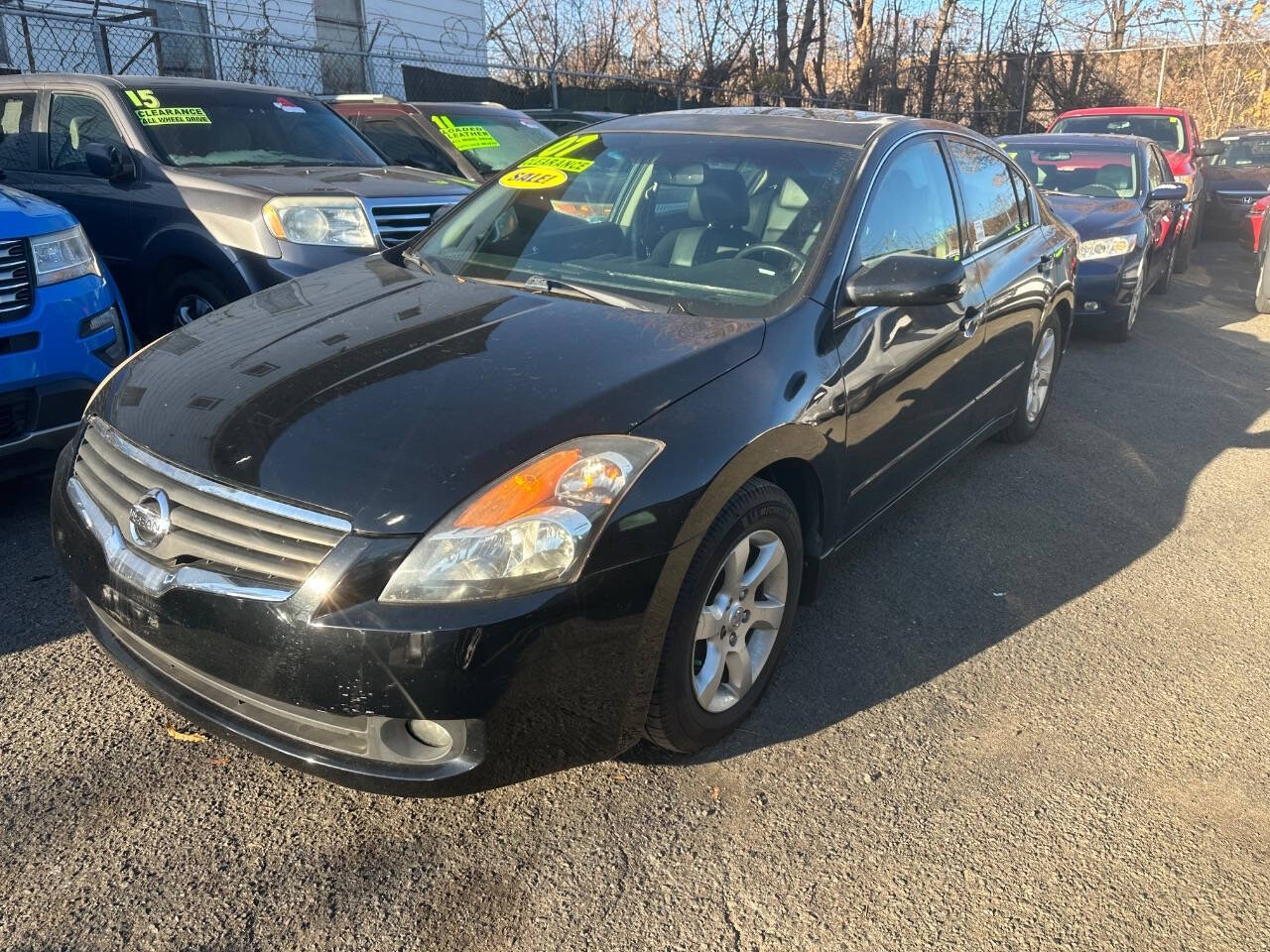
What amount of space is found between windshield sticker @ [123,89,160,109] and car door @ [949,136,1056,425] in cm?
464

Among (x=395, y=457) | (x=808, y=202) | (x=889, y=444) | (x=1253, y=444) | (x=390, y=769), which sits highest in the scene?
(x=808, y=202)

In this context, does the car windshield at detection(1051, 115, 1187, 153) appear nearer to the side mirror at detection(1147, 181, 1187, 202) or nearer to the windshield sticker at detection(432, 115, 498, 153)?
the side mirror at detection(1147, 181, 1187, 202)

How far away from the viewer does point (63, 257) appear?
4.19m

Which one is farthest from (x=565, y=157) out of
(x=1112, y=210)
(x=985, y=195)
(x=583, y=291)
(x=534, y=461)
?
(x=1112, y=210)

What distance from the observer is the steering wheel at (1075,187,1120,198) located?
8.95 m

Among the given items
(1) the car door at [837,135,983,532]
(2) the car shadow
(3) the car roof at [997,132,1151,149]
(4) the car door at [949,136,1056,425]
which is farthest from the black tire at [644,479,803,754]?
(3) the car roof at [997,132,1151,149]

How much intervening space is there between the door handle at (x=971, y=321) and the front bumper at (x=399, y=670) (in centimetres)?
212

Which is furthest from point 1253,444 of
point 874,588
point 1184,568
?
point 874,588

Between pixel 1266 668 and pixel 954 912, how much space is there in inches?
71.6

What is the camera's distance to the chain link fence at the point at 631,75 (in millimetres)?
11945

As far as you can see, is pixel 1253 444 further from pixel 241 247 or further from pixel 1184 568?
pixel 241 247

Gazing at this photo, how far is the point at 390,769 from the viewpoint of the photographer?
221 centimetres

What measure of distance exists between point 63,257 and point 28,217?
0.63ft

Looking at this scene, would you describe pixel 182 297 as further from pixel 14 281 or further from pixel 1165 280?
pixel 1165 280
